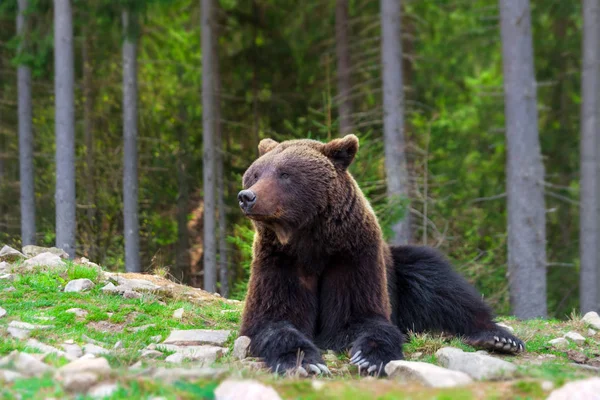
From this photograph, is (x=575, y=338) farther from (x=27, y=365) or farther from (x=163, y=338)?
(x=27, y=365)

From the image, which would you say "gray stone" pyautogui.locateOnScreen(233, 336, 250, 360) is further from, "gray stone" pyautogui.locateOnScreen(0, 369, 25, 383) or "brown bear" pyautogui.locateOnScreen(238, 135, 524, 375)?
"gray stone" pyautogui.locateOnScreen(0, 369, 25, 383)

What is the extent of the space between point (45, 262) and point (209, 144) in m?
8.53

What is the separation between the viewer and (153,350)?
18.2 ft

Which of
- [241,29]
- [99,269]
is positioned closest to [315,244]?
[99,269]

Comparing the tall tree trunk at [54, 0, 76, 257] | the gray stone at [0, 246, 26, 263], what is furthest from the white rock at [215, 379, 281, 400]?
the tall tree trunk at [54, 0, 76, 257]

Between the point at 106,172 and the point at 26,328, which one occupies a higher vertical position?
the point at 106,172

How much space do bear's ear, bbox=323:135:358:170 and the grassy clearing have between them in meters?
1.64

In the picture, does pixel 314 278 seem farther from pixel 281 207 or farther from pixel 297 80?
pixel 297 80

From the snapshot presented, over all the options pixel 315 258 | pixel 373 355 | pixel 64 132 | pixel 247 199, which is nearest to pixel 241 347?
pixel 315 258

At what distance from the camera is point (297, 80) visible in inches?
781

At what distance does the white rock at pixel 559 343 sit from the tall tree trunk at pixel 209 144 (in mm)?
9860

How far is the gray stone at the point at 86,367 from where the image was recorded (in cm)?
381

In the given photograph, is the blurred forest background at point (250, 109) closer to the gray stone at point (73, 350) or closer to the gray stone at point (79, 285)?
the gray stone at point (79, 285)

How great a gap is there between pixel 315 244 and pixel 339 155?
0.83 meters
